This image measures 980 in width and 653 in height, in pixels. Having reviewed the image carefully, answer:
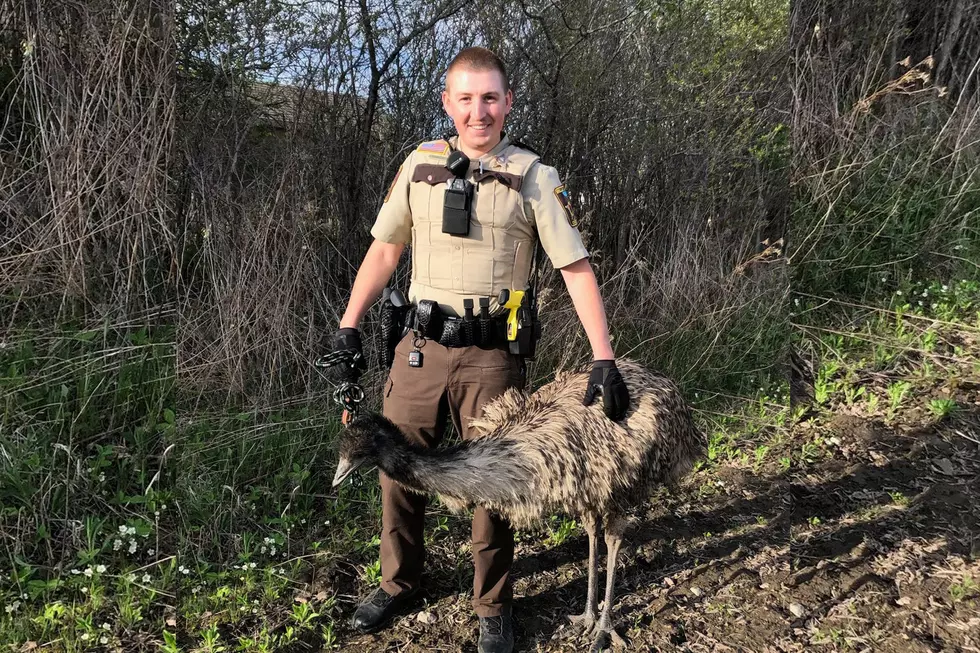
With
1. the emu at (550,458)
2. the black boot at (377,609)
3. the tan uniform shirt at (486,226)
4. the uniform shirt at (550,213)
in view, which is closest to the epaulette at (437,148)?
the tan uniform shirt at (486,226)

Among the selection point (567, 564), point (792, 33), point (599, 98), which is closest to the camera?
point (792, 33)

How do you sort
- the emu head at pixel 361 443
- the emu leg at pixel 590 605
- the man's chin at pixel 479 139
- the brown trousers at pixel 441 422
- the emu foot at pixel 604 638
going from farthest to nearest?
the emu leg at pixel 590 605, the emu foot at pixel 604 638, the brown trousers at pixel 441 422, the man's chin at pixel 479 139, the emu head at pixel 361 443

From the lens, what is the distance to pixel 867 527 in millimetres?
2826

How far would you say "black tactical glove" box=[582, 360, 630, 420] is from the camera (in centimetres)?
239

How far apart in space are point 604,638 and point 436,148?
7.55 ft

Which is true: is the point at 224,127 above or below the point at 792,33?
below

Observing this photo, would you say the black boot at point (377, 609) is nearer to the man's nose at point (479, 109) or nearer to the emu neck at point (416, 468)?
the emu neck at point (416, 468)

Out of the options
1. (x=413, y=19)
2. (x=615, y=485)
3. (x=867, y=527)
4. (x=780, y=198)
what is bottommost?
(x=867, y=527)

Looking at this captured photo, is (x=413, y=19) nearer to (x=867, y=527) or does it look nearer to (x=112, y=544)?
(x=112, y=544)

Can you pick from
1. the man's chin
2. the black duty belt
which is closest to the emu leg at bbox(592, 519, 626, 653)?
the black duty belt

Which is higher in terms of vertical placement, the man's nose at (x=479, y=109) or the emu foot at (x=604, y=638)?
the man's nose at (x=479, y=109)

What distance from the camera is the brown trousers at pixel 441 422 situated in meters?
2.57

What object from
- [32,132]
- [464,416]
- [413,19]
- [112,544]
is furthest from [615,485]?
[32,132]

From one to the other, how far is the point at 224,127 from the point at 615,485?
2.96 m
